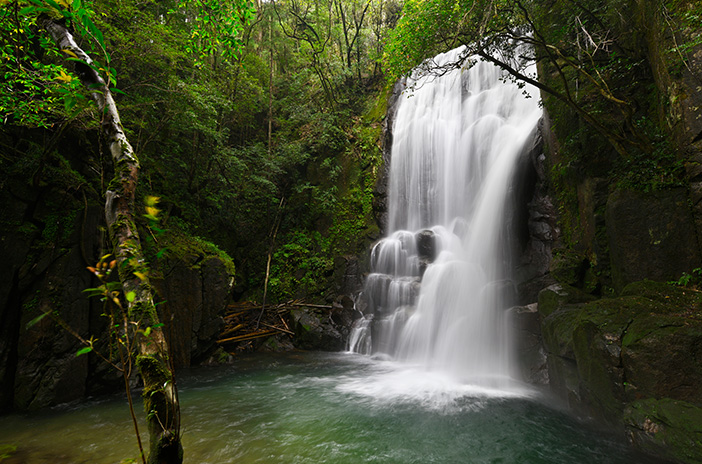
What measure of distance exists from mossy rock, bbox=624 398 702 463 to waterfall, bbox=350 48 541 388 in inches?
123

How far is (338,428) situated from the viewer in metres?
4.79

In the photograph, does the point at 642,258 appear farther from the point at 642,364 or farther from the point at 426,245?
the point at 426,245

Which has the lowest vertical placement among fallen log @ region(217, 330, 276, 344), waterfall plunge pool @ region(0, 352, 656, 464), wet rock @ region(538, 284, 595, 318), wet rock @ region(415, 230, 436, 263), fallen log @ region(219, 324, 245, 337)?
waterfall plunge pool @ region(0, 352, 656, 464)

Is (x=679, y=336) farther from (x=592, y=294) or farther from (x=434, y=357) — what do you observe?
(x=434, y=357)

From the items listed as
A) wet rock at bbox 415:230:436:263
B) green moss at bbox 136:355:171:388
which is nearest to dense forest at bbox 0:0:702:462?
green moss at bbox 136:355:171:388

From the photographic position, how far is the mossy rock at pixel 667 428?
3330 millimetres

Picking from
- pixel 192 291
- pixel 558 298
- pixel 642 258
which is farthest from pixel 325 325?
pixel 642 258

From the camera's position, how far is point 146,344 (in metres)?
1.95

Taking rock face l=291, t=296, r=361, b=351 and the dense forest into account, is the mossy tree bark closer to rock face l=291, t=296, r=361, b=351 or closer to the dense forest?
the dense forest

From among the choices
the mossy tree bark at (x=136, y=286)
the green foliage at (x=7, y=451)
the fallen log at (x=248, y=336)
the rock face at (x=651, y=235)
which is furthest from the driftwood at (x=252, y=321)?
the rock face at (x=651, y=235)

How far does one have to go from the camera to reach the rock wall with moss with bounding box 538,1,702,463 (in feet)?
12.4

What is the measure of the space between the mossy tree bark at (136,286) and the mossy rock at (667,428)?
16.0 feet

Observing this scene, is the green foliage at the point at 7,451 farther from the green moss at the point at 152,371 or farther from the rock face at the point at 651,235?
the rock face at the point at 651,235

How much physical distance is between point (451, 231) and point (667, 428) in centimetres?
819
